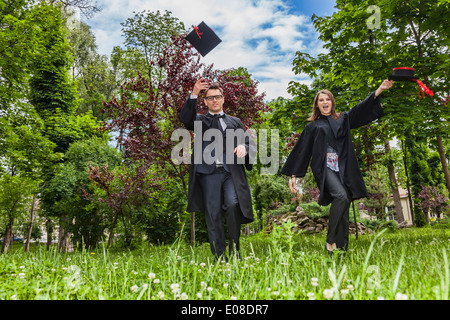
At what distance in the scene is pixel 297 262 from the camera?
3020 millimetres

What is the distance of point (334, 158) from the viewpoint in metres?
4.37

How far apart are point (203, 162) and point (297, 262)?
1.86 metres

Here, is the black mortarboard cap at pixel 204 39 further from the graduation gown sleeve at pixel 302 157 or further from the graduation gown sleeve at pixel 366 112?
the graduation gown sleeve at pixel 366 112

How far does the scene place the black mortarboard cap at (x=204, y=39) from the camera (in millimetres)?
4781

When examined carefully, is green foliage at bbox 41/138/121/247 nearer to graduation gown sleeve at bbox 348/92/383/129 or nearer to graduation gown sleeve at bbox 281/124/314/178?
graduation gown sleeve at bbox 281/124/314/178

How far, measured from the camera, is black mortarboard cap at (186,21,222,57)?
4781mm

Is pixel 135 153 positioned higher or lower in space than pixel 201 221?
higher

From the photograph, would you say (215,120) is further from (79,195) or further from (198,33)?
(79,195)

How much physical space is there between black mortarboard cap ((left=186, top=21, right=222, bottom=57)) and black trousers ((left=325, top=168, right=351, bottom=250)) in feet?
8.48

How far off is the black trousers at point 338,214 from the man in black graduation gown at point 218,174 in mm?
1058

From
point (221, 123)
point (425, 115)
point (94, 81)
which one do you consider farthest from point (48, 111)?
point (425, 115)

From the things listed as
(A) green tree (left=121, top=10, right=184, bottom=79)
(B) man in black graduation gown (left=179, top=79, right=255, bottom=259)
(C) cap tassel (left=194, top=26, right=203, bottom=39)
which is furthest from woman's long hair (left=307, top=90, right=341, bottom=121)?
(A) green tree (left=121, top=10, right=184, bottom=79)
